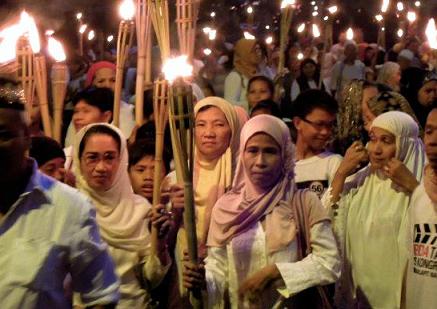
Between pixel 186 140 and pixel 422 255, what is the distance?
1266 millimetres

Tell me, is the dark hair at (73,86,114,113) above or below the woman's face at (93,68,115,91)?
below

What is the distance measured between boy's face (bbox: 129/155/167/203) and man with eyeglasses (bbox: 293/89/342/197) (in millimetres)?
989

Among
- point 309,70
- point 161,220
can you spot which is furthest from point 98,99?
point 309,70

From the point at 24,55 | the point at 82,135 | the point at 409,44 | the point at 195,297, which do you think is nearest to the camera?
the point at 195,297

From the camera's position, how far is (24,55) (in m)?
4.86

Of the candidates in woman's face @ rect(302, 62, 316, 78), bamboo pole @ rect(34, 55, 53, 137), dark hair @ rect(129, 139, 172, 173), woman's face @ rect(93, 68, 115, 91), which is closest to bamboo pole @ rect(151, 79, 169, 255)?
dark hair @ rect(129, 139, 172, 173)

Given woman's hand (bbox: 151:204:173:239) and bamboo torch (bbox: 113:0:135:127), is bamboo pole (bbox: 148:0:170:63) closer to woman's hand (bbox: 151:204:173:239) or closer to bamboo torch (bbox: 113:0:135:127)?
woman's hand (bbox: 151:204:173:239)

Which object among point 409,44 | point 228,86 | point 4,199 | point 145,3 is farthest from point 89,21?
point 4,199

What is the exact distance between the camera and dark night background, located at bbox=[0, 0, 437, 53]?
12555 millimetres

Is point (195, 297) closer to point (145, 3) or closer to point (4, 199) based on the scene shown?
point (4, 199)

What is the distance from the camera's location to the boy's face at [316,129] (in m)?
5.47

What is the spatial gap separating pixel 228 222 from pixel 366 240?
3.47 ft

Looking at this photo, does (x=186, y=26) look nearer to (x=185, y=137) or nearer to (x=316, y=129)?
(x=185, y=137)

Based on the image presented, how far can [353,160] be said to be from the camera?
16.8ft
